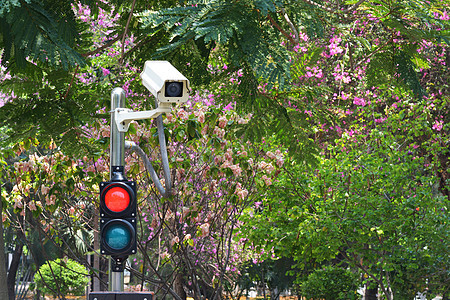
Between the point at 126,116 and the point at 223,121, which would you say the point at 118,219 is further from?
the point at 223,121

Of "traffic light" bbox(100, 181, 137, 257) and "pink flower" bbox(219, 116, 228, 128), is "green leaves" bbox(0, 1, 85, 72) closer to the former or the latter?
"traffic light" bbox(100, 181, 137, 257)

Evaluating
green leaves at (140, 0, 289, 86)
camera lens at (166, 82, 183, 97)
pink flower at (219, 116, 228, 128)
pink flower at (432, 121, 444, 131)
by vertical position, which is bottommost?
camera lens at (166, 82, 183, 97)

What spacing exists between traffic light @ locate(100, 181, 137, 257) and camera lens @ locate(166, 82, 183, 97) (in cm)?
69

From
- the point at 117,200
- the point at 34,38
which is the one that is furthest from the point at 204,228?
the point at 34,38

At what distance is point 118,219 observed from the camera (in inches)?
145

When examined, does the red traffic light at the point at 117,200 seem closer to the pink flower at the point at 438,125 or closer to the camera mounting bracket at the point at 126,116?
the camera mounting bracket at the point at 126,116

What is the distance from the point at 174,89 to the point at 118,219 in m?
0.92

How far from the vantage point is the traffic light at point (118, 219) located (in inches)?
143

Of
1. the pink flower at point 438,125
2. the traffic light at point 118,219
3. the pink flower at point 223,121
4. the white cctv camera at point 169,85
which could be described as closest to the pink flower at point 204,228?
the pink flower at point 223,121

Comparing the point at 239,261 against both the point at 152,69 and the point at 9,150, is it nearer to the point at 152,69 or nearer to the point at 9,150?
the point at 9,150

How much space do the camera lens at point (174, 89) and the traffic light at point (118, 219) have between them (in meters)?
0.69

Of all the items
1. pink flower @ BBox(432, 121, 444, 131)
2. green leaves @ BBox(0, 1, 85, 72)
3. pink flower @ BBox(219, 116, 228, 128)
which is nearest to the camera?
green leaves @ BBox(0, 1, 85, 72)

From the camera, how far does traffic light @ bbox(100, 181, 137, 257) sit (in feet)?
12.0

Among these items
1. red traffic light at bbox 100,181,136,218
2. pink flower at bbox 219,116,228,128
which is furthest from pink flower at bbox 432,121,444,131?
red traffic light at bbox 100,181,136,218
